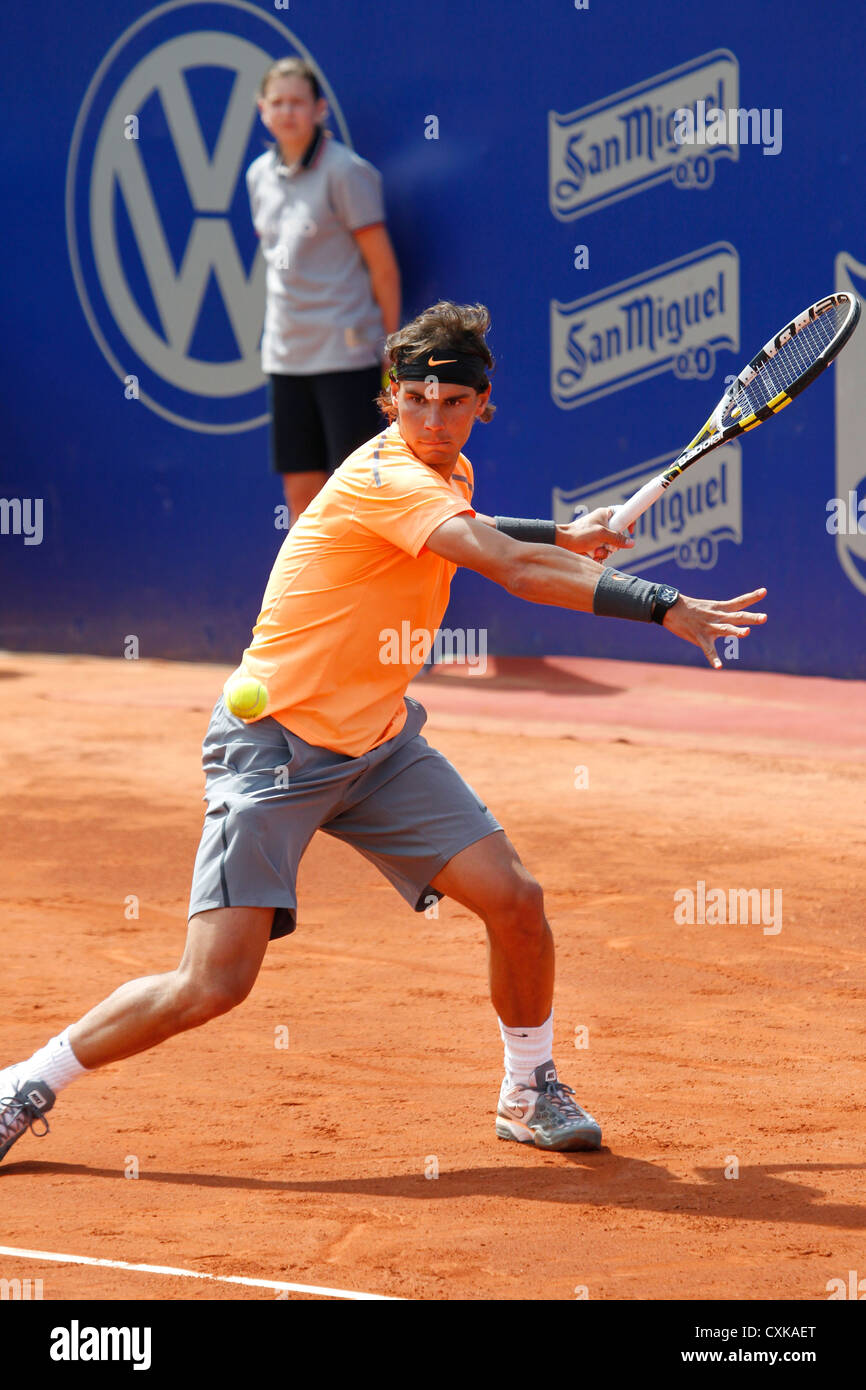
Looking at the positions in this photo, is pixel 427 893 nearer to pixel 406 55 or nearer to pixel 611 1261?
pixel 611 1261

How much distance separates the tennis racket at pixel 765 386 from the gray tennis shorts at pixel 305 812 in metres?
0.70

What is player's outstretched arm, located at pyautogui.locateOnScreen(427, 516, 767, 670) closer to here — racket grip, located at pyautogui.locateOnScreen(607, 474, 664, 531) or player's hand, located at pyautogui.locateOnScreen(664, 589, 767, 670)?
player's hand, located at pyautogui.locateOnScreen(664, 589, 767, 670)

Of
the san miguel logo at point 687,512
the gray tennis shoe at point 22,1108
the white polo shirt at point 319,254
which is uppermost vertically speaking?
the white polo shirt at point 319,254

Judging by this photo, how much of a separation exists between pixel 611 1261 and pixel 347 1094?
1.05 metres

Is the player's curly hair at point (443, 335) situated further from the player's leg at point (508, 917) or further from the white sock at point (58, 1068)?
the white sock at point (58, 1068)

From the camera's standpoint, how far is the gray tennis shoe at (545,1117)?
3.73 m

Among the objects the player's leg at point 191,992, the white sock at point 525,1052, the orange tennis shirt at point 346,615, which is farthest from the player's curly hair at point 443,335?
the white sock at point 525,1052

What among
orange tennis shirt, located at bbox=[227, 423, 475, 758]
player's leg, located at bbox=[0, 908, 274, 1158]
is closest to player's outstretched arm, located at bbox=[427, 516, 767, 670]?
orange tennis shirt, located at bbox=[227, 423, 475, 758]

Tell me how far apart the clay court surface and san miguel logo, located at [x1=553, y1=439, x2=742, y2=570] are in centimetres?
145

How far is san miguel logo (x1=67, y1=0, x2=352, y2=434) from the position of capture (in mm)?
9742

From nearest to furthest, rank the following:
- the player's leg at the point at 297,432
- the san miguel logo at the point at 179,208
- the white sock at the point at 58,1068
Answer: the white sock at the point at 58,1068
the player's leg at the point at 297,432
the san miguel logo at the point at 179,208

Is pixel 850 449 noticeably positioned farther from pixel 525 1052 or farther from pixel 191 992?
pixel 191 992

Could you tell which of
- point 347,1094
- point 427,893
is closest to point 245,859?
point 427,893

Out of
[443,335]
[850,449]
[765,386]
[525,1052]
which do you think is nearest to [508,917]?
[525,1052]
